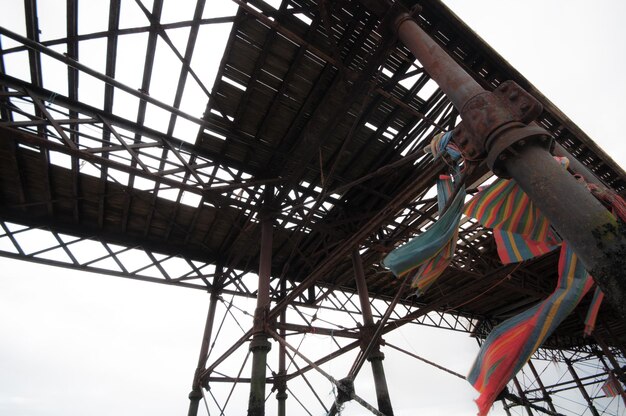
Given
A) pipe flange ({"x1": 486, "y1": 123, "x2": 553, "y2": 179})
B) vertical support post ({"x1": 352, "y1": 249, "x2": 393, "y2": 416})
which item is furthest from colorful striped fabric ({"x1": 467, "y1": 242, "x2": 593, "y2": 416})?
vertical support post ({"x1": 352, "y1": 249, "x2": 393, "y2": 416})

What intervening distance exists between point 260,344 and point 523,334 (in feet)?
12.8

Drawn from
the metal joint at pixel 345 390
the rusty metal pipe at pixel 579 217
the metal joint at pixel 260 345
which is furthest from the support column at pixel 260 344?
the rusty metal pipe at pixel 579 217

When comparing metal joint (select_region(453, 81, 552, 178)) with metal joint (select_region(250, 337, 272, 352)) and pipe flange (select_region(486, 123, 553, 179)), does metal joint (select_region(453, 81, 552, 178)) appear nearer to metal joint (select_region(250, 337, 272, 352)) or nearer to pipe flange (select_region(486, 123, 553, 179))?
pipe flange (select_region(486, 123, 553, 179))

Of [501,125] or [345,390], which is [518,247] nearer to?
[501,125]

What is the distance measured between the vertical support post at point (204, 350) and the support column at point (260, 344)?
3194 millimetres

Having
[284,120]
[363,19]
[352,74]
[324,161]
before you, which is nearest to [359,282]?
[324,161]

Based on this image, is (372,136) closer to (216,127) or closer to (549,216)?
(216,127)

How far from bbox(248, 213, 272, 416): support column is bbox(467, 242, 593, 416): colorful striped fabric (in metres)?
3.16

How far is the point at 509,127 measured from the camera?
2.15 metres

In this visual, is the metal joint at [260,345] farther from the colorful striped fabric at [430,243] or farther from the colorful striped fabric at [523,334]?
the colorful striped fabric at [523,334]

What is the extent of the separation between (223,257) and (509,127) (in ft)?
28.5

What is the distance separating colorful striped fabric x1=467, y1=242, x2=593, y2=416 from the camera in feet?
9.30

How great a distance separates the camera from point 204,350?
809 centimetres

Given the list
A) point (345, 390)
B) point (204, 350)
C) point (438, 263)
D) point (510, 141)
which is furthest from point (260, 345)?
point (510, 141)
